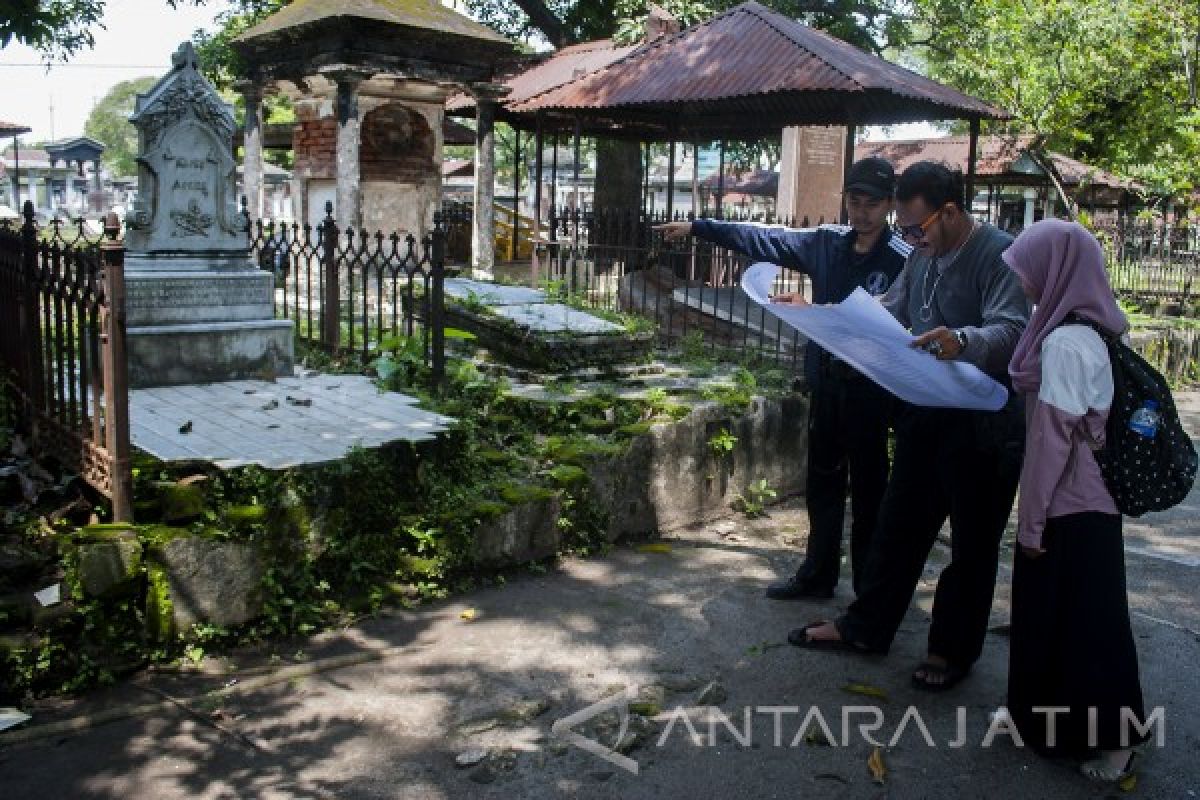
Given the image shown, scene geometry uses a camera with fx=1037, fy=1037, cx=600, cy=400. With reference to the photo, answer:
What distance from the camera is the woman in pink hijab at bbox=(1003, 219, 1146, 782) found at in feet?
10.7

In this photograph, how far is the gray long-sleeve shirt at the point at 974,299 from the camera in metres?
3.64

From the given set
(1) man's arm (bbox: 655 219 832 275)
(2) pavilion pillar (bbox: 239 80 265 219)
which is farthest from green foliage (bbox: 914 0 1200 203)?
(1) man's arm (bbox: 655 219 832 275)

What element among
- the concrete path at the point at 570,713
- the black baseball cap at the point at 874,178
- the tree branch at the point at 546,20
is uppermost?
the tree branch at the point at 546,20

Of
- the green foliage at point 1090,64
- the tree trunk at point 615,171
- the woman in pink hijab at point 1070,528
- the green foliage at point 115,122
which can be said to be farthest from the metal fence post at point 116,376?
the green foliage at point 115,122

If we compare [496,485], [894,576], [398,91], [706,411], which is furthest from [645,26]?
[894,576]

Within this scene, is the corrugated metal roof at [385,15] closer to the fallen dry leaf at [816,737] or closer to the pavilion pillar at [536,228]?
the pavilion pillar at [536,228]

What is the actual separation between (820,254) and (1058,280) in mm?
1696

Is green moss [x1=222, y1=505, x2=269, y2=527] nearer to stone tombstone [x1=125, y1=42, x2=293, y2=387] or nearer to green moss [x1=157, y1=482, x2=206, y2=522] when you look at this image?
green moss [x1=157, y1=482, x2=206, y2=522]

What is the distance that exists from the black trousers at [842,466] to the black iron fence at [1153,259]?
1202cm

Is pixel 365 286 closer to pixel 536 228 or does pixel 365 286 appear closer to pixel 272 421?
pixel 272 421

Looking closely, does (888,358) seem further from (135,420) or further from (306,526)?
(135,420)

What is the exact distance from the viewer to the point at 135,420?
5281mm

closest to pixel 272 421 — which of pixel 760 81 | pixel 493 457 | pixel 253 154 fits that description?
pixel 493 457

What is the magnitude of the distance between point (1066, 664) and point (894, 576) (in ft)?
2.87
